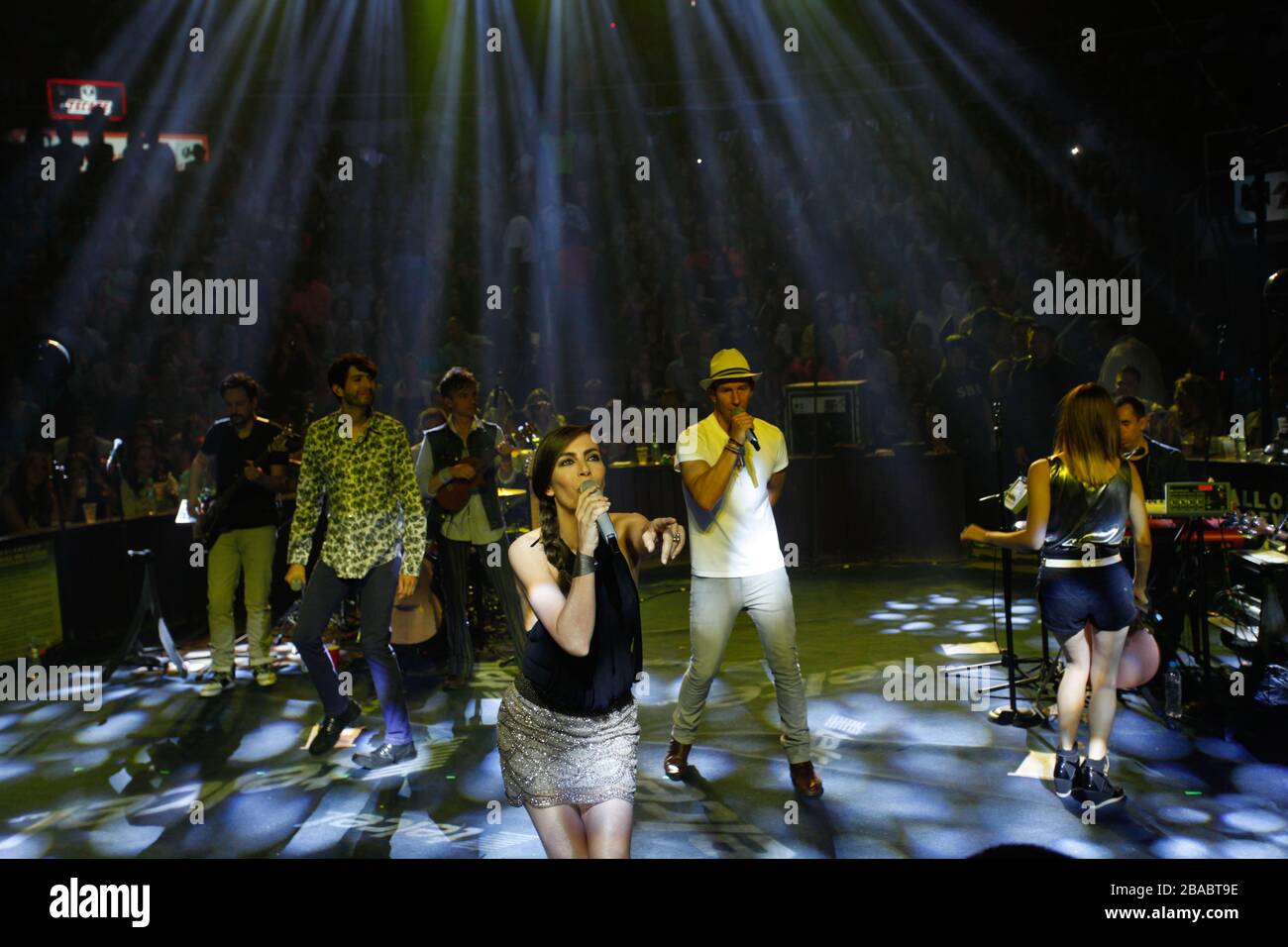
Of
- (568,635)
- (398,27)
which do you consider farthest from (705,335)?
(568,635)

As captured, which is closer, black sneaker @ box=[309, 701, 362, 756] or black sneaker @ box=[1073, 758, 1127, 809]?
black sneaker @ box=[1073, 758, 1127, 809]

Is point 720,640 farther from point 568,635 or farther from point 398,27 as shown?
point 398,27

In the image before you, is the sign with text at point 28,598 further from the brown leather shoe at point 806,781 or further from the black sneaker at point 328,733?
the brown leather shoe at point 806,781

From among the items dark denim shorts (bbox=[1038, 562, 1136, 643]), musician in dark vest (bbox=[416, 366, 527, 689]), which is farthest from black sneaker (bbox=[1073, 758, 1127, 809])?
musician in dark vest (bbox=[416, 366, 527, 689])

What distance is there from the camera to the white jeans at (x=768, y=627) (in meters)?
4.82

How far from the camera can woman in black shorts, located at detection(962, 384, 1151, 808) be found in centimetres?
462

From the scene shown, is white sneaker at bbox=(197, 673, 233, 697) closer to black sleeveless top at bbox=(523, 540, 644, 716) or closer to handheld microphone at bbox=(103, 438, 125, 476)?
handheld microphone at bbox=(103, 438, 125, 476)

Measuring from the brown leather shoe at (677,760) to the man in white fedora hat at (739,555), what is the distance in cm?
49

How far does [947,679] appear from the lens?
6648mm
